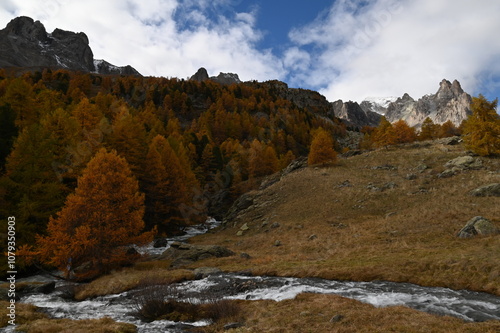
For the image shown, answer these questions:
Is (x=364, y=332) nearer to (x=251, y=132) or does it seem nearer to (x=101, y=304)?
(x=101, y=304)

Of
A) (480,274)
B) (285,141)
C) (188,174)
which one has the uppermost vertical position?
(285,141)

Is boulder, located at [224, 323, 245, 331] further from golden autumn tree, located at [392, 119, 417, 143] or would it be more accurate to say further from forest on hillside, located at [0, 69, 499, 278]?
golden autumn tree, located at [392, 119, 417, 143]

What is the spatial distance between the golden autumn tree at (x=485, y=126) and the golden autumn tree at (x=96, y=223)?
46283 millimetres

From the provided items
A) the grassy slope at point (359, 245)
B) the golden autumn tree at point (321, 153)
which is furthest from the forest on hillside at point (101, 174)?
the grassy slope at point (359, 245)

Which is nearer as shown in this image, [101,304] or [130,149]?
[101,304]

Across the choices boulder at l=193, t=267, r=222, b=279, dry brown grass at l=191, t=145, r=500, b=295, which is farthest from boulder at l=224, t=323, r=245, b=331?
boulder at l=193, t=267, r=222, b=279

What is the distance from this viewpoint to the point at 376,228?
26031 millimetres

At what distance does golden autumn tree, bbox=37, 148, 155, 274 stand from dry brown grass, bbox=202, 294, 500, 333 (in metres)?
14.8

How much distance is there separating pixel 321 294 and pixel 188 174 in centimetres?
3911

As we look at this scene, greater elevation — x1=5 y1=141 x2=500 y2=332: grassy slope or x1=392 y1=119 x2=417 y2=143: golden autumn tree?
x1=392 y1=119 x2=417 y2=143: golden autumn tree

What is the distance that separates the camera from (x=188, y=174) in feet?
161

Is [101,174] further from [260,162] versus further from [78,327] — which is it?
[260,162]

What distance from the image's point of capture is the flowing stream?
10852 millimetres

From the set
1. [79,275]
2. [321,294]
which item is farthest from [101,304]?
[321,294]
